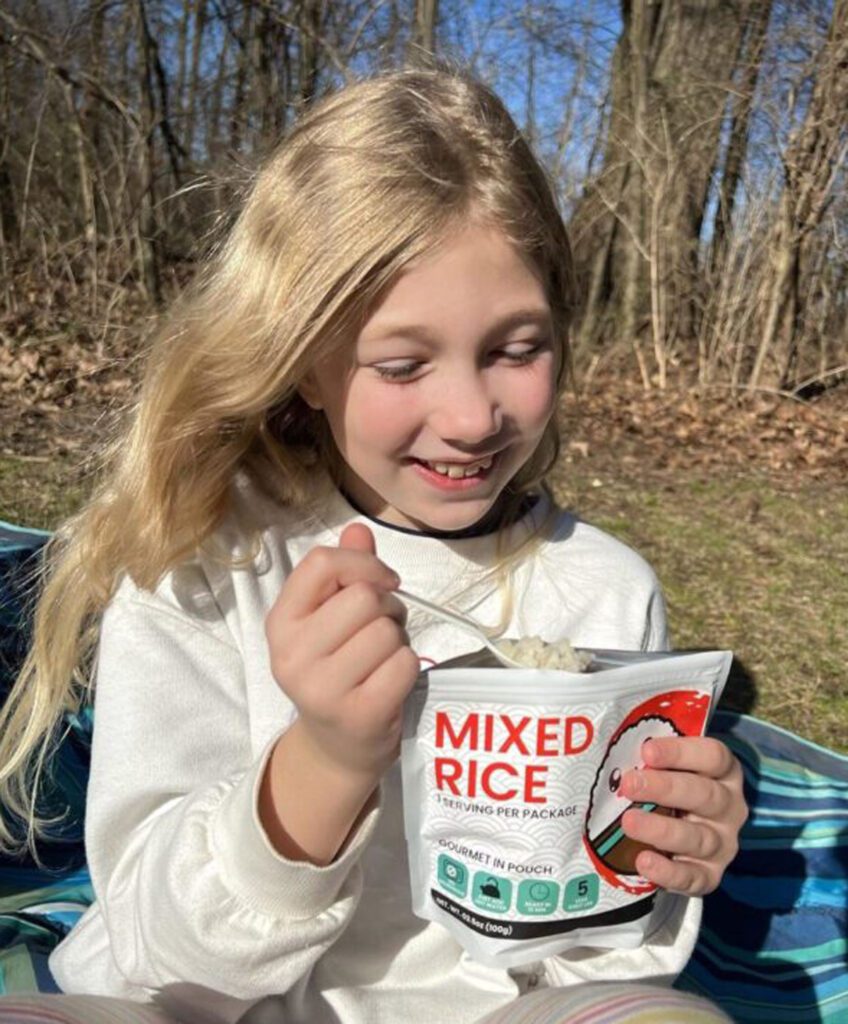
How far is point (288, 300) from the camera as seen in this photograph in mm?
1162

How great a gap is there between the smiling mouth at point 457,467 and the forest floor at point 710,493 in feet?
3.10

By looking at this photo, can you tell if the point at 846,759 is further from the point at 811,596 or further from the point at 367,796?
the point at 367,796

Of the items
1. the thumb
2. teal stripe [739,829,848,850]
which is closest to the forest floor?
teal stripe [739,829,848,850]

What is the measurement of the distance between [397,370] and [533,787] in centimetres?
48

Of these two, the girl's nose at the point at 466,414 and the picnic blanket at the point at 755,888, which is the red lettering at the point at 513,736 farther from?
the picnic blanket at the point at 755,888

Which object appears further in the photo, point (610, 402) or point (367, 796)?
point (610, 402)

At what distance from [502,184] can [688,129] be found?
244 inches

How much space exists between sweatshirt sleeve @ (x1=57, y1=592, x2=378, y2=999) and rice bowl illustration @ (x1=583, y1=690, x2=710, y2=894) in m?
0.21

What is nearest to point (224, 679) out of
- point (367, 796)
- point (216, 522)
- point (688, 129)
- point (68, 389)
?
point (216, 522)

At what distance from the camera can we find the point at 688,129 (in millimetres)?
6766

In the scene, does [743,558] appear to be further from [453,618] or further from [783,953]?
[453,618]

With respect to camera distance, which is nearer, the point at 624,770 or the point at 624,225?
the point at 624,770

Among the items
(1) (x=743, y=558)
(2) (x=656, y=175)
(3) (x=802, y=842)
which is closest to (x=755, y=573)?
(1) (x=743, y=558)

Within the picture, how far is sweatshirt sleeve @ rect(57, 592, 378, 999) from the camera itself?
949mm
